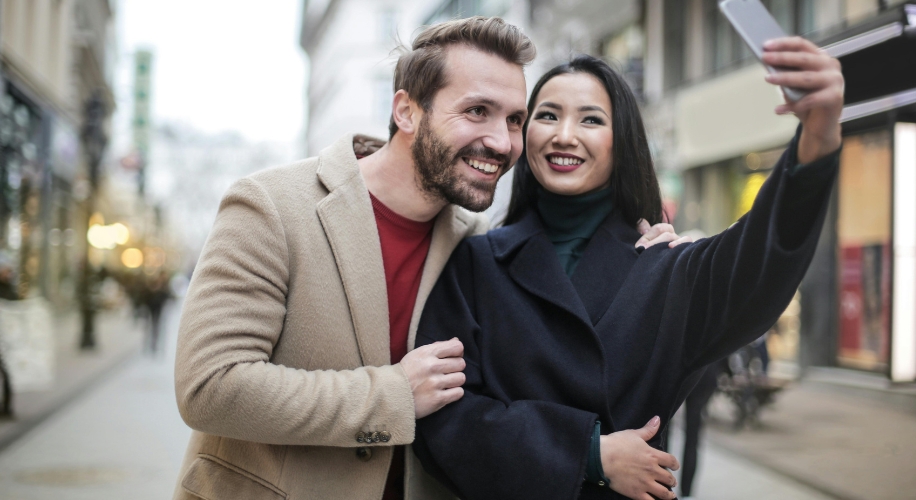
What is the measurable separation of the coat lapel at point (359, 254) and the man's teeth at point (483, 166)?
348 millimetres

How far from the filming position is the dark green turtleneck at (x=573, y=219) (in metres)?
2.52

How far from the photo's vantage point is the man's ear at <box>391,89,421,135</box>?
2.55 m

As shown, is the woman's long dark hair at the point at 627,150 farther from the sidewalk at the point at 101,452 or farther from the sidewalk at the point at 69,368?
the sidewalk at the point at 69,368

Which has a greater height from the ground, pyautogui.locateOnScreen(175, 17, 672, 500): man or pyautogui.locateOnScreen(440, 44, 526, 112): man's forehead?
pyautogui.locateOnScreen(440, 44, 526, 112): man's forehead

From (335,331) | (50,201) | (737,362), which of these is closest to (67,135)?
(50,201)

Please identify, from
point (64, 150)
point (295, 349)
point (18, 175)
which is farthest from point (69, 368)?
point (295, 349)

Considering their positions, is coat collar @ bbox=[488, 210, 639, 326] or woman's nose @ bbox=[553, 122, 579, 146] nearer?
coat collar @ bbox=[488, 210, 639, 326]

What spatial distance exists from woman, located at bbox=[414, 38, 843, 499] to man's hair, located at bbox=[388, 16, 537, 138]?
7.6 inches

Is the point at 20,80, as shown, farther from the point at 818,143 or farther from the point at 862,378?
the point at 818,143

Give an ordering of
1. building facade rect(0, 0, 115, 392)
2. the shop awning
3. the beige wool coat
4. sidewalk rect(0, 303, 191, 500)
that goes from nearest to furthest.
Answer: the beige wool coat < the shop awning < sidewalk rect(0, 303, 191, 500) < building facade rect(0, 0, 115, 392)

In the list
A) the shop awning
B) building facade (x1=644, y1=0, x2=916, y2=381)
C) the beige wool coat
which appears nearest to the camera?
the beige wool coat

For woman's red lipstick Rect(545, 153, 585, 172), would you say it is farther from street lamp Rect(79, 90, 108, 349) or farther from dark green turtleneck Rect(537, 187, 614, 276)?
street lamp Rect(79, 90, 108, 349)

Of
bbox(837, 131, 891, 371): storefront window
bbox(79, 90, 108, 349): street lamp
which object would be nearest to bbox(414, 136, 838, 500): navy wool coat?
bbox(837, 131, 891, 371): storefront window

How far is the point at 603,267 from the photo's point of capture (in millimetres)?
2396
